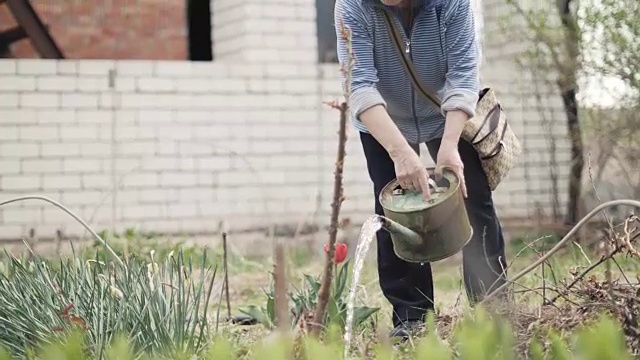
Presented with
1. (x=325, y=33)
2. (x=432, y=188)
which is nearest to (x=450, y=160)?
(x=432, y=188)

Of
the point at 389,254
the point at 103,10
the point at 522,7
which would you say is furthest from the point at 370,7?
the point at 103,10

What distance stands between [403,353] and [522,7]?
626 cm

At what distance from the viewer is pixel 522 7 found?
8039mm

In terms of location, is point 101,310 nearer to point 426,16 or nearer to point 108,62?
point 426,16

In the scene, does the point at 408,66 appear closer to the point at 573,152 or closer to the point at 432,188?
the point at 432,188

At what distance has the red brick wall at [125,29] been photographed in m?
9.09

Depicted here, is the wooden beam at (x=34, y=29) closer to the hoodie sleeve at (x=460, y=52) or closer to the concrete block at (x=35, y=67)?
the concrete block at (x=35, y=67)

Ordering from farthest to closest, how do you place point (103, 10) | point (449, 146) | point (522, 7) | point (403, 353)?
point (103, 10)
point (522, 7)
point (449, 146)
point (403, 353)

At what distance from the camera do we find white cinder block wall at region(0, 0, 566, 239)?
6.64 m

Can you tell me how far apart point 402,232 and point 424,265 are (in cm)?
59

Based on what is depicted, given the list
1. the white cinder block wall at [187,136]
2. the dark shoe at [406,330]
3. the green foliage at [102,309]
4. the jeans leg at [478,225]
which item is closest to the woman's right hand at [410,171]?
the dark shoe at [406,330]

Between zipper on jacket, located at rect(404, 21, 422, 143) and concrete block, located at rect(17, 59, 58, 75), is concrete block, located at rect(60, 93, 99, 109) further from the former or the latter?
zipper on jacket, located at rect(404, 21, 422, 143)

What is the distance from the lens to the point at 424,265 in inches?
117

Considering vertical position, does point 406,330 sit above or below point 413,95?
below
